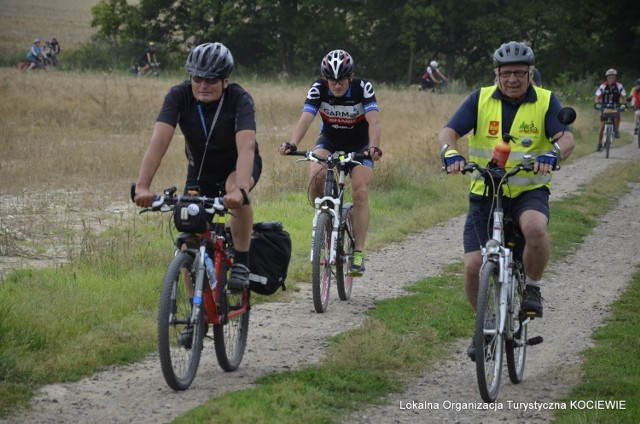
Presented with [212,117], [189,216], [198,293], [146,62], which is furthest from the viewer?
[146,62]

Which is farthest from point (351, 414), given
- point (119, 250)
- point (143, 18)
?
point (143, 18)

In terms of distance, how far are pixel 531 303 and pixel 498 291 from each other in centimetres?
53

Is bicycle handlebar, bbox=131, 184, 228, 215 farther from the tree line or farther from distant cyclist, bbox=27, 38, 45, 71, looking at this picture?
the tree line

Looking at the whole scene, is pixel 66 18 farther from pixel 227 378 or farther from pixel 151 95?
pixel 227 378

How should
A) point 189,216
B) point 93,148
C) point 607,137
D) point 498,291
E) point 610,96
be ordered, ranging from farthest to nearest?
point 610,96, point 607,137, point 93,148, point 498,291, point 189,216

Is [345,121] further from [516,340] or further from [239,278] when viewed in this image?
[516,340]

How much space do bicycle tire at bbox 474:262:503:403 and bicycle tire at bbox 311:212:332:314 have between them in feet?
8.19

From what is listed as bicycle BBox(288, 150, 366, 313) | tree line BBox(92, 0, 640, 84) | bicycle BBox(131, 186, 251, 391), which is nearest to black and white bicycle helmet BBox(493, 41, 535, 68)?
bicycle BBox(131, 186, 251, 391)

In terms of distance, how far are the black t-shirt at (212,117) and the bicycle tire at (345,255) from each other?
2.75 meters

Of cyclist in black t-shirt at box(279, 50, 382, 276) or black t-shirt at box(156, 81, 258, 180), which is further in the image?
cyclist in black t-shirt at box(279, 50, 382, 276)

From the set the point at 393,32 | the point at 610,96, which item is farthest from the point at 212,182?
the point at 393,32

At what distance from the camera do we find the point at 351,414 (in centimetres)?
598

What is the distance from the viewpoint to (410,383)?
674 cm

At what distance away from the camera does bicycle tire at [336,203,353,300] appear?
364 inches
